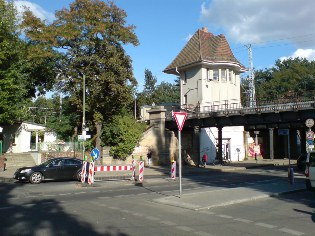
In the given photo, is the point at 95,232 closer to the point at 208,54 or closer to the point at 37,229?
the point at 37,229

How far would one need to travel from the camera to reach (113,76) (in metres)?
35.1

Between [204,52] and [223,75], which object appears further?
[223,75]

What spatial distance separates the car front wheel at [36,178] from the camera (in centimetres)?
2028

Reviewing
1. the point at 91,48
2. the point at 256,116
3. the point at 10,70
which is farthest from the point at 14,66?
the point at 256,116

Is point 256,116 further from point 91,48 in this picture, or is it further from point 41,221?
point 41,221

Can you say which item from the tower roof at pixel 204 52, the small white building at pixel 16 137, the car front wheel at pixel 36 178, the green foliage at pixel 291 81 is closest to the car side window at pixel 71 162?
the car front wheel at pixel 36 178

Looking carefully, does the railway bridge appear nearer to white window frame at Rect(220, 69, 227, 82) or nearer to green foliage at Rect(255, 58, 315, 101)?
white window frame at Rect(220, 69, 227, 82)

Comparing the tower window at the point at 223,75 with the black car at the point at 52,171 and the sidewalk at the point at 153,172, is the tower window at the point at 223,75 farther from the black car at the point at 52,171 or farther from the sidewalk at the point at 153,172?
the black car at the point at 52,171

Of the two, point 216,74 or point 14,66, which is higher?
point 216,74

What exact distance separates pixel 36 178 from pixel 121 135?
16.6 meters

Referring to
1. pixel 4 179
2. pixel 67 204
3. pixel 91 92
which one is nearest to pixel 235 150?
pixel 91 92

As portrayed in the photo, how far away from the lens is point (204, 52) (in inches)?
1925

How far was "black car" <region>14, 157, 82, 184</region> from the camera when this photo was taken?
20375mm

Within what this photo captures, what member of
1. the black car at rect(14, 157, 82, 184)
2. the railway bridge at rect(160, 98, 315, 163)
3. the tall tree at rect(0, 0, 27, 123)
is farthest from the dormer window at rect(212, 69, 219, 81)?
the black car at rect(14, 157, 82, 184)
